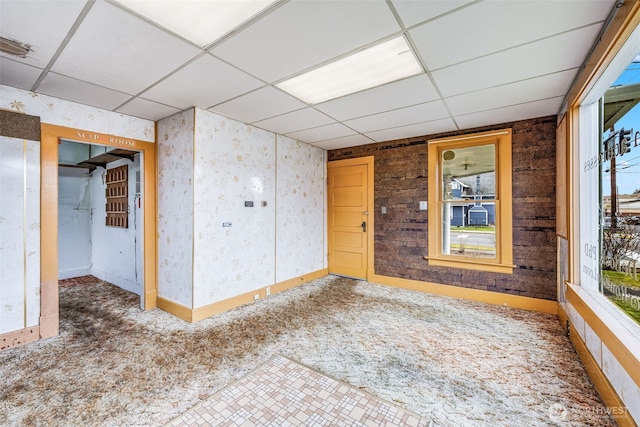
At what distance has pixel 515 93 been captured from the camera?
288cm

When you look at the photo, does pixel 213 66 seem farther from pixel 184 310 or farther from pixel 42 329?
pixel 42 329

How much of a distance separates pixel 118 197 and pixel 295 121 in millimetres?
3567

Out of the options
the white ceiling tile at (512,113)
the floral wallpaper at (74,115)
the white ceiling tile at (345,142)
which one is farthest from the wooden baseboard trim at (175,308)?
the white ceiling tile at (512,113)

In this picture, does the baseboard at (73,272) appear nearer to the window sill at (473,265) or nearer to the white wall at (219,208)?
the white wall at (219,208)

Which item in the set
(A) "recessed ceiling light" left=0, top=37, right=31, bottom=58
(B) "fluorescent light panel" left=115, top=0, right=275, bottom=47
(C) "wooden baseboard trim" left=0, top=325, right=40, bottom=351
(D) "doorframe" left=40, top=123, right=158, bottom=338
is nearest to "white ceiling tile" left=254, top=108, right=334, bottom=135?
(B) "fluorescent light panel" left=115, top=0, right=275, bottom=47

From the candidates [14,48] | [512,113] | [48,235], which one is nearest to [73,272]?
[48,235]

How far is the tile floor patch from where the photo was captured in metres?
1.75

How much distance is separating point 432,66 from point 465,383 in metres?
2.60

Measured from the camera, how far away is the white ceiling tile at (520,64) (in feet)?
6.47

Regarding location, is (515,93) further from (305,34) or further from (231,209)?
(231,209)

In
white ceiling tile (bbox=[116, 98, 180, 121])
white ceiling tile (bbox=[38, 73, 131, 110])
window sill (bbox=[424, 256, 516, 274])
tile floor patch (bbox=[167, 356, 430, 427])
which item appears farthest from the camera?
window sill (bbox=[424, 256, 516, 274])

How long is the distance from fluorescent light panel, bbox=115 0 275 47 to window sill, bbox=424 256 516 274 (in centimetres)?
402

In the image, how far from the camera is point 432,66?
234 centimetres

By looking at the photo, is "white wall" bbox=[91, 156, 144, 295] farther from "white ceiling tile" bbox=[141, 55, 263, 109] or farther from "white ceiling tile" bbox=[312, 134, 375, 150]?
"white ceiling tile" bbox=[312, 134, 375, 150]
